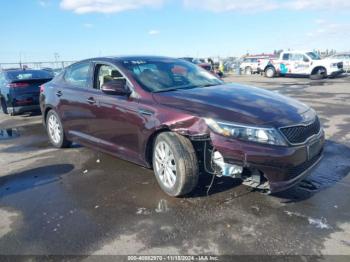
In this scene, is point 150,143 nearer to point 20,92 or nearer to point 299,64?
point 20,92

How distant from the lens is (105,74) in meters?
5.32

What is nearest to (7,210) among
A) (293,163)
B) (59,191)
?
(59,191)

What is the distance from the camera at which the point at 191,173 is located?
3.91 m

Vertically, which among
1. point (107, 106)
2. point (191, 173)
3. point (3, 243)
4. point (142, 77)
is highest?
point (142, 77)

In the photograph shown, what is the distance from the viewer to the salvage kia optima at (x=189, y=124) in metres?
3.56

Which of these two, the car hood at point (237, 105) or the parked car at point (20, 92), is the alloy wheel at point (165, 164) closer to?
the car hood at point (237, 105)

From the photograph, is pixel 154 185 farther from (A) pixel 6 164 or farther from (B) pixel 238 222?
(A) pixel 6 164

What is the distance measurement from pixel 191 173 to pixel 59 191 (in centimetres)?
186

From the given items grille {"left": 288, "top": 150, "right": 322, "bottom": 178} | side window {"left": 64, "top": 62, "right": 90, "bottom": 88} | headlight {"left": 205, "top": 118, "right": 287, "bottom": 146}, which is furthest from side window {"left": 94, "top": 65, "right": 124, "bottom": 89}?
grille {"left": 288, "top": 150, "right": 322, "bottom": 178}

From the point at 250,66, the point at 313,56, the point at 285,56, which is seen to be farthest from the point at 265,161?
the point at 250,66

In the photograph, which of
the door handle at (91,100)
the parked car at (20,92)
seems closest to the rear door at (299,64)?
the parked car at (20,92)

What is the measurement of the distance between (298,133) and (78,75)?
373 cm

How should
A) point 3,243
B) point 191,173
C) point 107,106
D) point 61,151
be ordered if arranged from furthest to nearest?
1. point 61,151
2. point 107,106
3. point 191,173
4. point 3,243

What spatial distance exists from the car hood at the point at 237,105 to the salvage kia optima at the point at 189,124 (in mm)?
10
